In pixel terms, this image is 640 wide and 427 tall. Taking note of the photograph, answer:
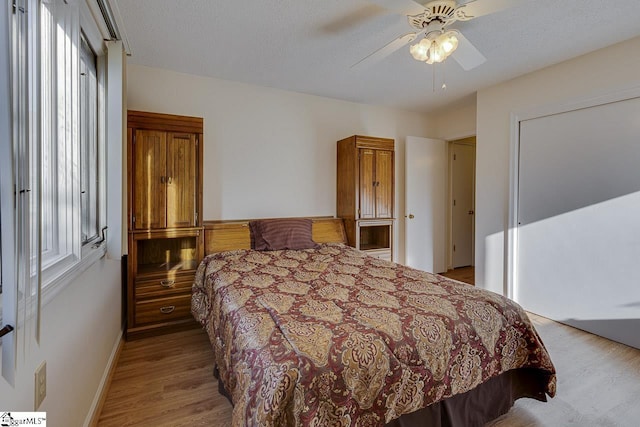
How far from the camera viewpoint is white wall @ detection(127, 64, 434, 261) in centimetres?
301

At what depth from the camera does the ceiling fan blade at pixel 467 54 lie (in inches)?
73.1

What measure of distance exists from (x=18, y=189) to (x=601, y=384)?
122 inches

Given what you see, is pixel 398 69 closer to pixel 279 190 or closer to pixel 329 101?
pixel 329 101

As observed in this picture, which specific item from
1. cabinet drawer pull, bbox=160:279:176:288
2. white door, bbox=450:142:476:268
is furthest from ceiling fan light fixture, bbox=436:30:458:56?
white door, bbox=450:142:476:268

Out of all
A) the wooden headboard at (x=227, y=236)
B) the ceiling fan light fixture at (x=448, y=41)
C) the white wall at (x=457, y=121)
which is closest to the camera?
the ceiling fan light fixture at (x=448, y=41)

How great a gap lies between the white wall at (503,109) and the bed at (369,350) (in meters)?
1.84

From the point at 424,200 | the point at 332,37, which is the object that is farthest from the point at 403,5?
the point at 424,200

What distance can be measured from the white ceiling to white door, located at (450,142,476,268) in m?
1.69

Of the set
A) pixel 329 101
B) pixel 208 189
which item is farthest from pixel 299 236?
pixel 329 101

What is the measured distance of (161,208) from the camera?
2592 mm

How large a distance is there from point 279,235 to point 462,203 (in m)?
3.35

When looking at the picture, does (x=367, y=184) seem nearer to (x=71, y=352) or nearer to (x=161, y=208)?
(x=161, y=208)

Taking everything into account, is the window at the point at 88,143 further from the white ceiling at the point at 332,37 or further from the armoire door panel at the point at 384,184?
the armoire door panel at the point at 384,184

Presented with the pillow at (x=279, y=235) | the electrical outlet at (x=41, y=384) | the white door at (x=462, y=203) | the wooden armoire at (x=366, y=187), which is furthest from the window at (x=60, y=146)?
the white door at (x=462, y=203)
